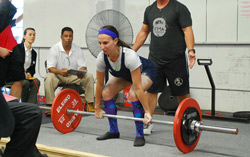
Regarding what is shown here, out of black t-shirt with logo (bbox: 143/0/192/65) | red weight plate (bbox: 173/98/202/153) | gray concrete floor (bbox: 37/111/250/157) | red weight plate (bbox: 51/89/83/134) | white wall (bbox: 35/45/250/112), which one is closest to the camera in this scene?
red weight plate (bbox: 173/98/202/153)

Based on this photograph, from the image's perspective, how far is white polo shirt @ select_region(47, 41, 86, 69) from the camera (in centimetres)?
410

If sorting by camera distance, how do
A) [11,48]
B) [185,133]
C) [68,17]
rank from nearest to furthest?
[185,133], [11,48], [68,17]

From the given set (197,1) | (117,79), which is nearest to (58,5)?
(197,1)

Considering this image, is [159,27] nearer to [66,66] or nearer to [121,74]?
[121,74]

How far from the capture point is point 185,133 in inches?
89.6

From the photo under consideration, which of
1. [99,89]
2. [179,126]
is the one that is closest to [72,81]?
[99,89]

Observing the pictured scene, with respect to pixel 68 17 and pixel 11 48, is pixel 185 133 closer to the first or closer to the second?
pixel 11 48

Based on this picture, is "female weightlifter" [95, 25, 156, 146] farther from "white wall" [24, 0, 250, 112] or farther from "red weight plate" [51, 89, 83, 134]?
"white wall" [24, 0, 250, 112]

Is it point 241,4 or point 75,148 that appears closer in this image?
point 75,148

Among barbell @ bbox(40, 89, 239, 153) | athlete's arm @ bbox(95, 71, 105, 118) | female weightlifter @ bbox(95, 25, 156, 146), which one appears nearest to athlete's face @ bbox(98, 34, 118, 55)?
female weightlifter @ bbox(95, 25, 156, 146)

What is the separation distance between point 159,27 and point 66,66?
1729 mm

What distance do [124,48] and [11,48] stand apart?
3.27 feet

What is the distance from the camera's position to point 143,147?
8.35ft

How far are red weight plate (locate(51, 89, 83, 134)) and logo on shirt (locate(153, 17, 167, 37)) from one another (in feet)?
3.22
